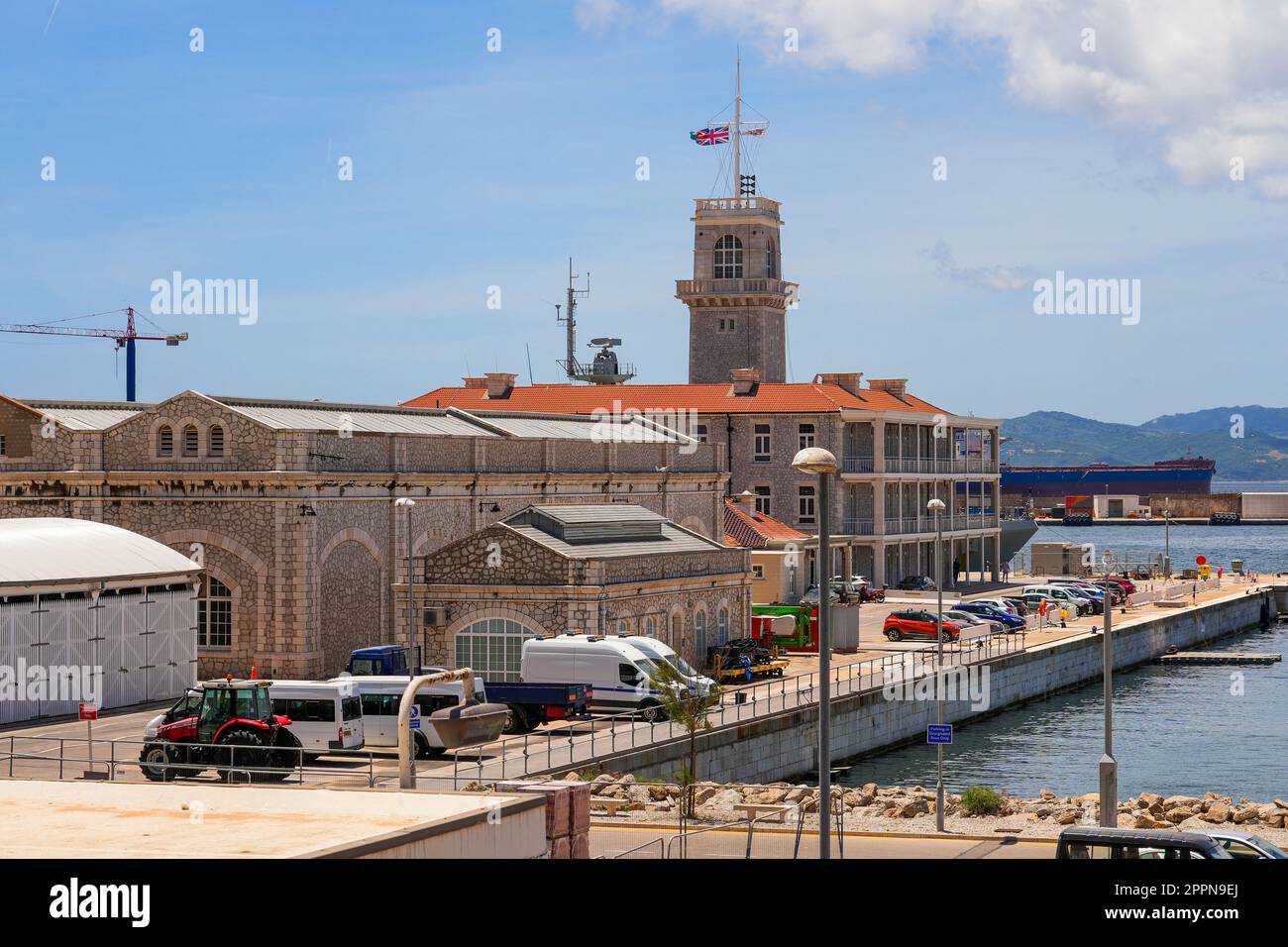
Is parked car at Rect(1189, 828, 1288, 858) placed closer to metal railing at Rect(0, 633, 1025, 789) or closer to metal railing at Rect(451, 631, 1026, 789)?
metal railing at Rect(451, 631, 1026, 789)

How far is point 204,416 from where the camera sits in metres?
47.9

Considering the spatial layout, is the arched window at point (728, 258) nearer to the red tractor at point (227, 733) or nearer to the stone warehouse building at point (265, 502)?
the stone warehouse building at point (265, 502)

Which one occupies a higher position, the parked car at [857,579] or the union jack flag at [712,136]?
the union jack flag at [712,136]

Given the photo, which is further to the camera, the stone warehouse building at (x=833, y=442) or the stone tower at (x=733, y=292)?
the stone tower at (x=733, y=292)

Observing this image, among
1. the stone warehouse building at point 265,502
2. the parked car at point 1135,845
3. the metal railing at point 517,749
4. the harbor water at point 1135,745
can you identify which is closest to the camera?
the parked car at point 1135,845

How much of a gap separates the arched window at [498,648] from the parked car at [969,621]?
22538mm

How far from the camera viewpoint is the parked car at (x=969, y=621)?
65.3 metres

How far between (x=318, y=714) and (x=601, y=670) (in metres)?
9.05

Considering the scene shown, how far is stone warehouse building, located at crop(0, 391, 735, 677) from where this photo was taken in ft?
153

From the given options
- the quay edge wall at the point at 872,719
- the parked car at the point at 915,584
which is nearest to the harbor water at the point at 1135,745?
the quay edge wall at the point at 872,719

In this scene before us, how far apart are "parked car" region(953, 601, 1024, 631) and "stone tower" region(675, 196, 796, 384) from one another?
1289 inches

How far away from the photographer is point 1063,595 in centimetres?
8031

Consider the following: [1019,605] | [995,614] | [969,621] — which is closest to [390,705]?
[969,621]
